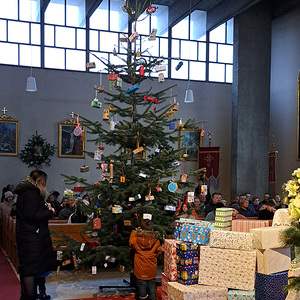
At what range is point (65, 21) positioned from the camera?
18078 millimetres

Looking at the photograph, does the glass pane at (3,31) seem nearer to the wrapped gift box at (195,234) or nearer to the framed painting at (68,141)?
the framed painting at (68,141)

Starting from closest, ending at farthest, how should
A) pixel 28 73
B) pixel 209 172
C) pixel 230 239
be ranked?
pixel 230 239 → pixel 28 73 → pixel 209 172

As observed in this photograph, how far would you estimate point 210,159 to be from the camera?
18719 mm

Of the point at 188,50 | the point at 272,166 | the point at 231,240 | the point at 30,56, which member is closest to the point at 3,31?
the point at 30,56

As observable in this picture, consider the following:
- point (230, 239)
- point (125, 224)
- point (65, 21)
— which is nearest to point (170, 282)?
point (230, 239)

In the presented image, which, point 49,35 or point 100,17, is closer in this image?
point 49,35

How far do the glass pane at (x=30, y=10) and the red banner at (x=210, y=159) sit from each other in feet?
25.2

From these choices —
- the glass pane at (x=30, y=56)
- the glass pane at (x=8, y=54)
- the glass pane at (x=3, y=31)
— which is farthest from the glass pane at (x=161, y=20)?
the glass pane at (x=3, y=31)

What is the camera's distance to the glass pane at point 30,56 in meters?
17.4

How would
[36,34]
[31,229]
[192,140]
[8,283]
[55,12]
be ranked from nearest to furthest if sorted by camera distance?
[31,229]
[8,283]
[36,34]
[55,12]
[192,140]

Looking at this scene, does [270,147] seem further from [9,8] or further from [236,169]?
[9,8]

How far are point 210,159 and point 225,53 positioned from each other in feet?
14.6

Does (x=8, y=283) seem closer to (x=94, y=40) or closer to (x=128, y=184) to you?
(x=128, y=184)

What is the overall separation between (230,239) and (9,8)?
1454 centimetres
